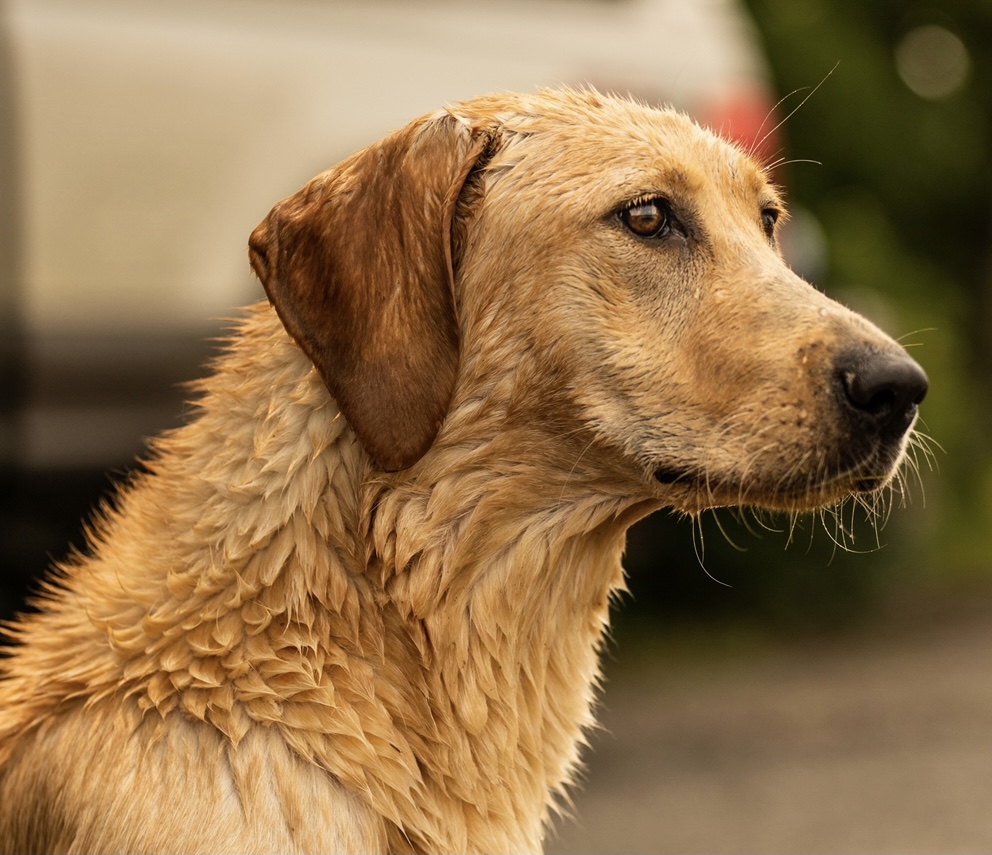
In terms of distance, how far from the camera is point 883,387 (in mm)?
2725

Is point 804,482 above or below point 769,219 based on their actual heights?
below

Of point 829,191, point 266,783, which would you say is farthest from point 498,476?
point 829,191

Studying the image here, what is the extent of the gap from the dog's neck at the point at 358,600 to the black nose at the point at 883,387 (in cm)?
56

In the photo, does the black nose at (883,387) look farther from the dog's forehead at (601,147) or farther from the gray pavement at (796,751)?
the gray pavement at (796,751)

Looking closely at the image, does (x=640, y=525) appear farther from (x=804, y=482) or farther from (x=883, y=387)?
(x=883, y=387)

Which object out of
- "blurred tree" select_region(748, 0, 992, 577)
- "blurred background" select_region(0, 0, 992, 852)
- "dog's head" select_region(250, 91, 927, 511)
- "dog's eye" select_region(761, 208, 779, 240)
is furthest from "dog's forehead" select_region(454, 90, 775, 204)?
"blurred tree" select_region(748, 0, 992, 577)

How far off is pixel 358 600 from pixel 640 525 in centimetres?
462

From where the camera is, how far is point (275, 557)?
9.17ft

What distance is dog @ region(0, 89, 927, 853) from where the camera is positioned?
2719mm

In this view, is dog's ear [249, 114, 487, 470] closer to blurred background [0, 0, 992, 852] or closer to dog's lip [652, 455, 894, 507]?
dog's lip [652, 455, 894, 507]

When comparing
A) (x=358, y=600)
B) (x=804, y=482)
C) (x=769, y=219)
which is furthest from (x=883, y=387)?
(x=358, y=600)

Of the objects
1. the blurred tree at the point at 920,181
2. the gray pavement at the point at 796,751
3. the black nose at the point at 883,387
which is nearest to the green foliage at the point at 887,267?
the blurred tree at the point at 920,181

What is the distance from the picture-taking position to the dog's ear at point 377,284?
9.09 feet

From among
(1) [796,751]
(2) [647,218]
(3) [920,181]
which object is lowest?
(1) [796,751]
